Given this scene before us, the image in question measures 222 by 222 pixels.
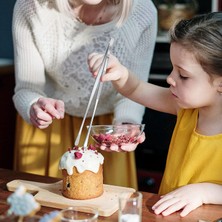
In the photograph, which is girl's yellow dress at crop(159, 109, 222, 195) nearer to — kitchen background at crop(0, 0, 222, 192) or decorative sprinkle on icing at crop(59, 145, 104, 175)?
decorative sprinkle on icing at crop(59, 145, 104, 175)

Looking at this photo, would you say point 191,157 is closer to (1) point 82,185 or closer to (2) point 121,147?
(2) point 121,147

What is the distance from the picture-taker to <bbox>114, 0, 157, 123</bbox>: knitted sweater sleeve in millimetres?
2113

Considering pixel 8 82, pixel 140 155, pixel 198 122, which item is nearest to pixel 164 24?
pixel 140 155

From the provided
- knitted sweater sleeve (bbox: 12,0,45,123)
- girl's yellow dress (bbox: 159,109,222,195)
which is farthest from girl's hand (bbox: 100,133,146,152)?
knitted sweater sleeve (bbox: 12,0,45,123)

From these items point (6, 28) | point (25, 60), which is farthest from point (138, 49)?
point (6, 28)

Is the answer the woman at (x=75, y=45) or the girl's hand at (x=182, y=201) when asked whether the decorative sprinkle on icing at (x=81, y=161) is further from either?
the woman at (x=75, y=45)

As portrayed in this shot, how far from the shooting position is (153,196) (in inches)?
59.2

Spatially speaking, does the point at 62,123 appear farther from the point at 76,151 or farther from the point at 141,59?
the point at 76,151

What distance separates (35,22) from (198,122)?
726 millimetres

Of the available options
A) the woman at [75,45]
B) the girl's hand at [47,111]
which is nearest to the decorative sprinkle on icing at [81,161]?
the girl's hand at [47,111]

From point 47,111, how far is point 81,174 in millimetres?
338

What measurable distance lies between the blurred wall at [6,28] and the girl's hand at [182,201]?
1.86 m

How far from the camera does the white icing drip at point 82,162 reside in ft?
4.79

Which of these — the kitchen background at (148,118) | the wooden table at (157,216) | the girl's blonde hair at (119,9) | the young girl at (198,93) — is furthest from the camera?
the kitchen background at (148,118)
